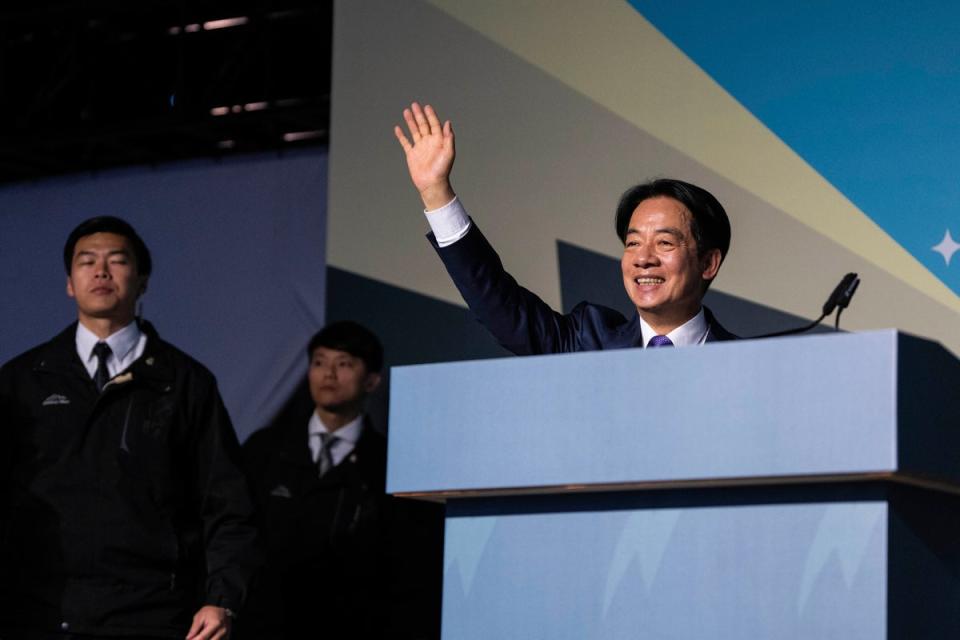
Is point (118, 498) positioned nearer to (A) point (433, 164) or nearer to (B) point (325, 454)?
(A) point (433, 164)

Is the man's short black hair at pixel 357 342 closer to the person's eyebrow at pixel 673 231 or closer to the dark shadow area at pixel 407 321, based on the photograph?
the dark shadow area at pixel 407 321

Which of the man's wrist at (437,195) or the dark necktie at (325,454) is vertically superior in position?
the man's wrist at (437,195)

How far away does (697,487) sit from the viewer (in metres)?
1.62

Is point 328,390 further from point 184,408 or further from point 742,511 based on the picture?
point 742,511

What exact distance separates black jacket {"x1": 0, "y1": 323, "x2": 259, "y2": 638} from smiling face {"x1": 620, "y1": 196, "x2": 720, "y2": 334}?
1.18 meters

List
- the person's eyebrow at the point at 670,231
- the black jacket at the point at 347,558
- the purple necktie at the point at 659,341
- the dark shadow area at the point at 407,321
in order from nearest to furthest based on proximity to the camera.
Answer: the purple necktie at the point at 659,341 → the person's eyebrow at the point at 670,231 → the dark shadow area at the point at 407,321 → the black jacket at the point at 347,558

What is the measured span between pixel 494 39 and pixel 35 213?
8.36 ft

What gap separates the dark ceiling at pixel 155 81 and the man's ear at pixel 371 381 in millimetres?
1264

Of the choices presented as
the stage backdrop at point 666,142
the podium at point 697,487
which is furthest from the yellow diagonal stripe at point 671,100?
the podium at point 697,487

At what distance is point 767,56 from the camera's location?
144 inches

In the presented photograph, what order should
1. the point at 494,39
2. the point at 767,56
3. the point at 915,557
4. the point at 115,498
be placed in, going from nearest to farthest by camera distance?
the point at 915,557, the point at 115,498, the point at 767,56, the point at 494,39

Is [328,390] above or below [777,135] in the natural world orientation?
below

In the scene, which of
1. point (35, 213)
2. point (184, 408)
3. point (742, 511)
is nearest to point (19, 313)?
point (35, 213)

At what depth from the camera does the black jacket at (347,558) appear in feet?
14.0
